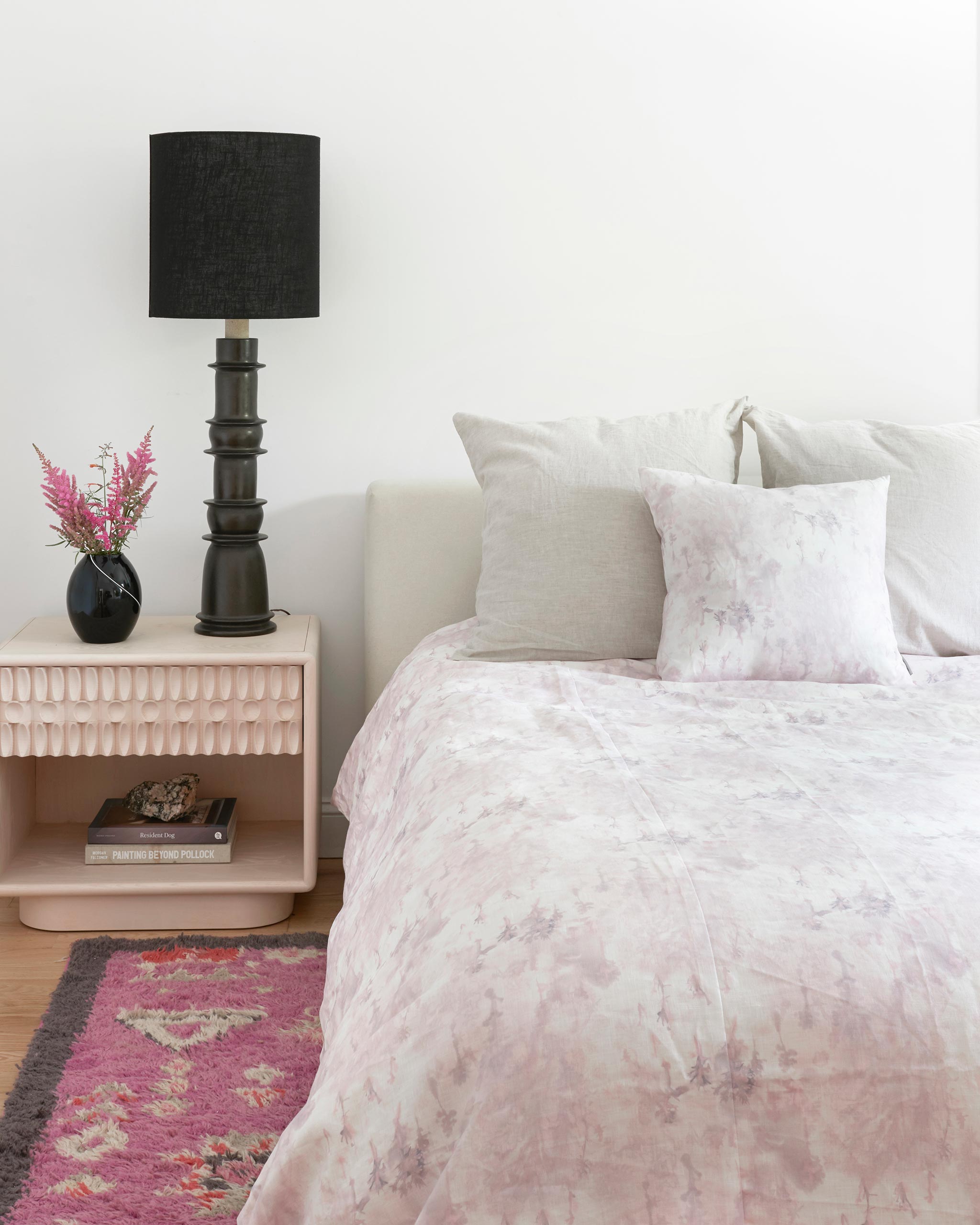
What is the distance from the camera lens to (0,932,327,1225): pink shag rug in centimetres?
147

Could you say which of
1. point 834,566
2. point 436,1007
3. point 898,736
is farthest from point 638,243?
point 436,1007

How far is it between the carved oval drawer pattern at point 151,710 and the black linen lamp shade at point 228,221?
717 millimetres

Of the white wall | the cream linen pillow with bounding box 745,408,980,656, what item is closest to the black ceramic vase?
the white wall

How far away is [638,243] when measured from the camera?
98.9 inches

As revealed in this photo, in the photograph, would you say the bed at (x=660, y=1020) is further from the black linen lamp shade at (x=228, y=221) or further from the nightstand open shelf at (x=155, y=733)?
the black linen lamp shade at (x=228, y=221)

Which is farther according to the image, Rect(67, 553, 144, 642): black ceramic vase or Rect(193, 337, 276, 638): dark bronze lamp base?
Rect(193, 337, 276, 638): dark bronze lamp base

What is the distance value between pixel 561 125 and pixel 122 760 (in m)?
1.78

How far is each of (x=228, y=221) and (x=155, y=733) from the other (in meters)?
1.02

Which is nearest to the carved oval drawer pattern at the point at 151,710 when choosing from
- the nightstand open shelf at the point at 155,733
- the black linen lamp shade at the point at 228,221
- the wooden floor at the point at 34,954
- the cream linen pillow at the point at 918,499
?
the nightstand open shelf at the point at 155,733

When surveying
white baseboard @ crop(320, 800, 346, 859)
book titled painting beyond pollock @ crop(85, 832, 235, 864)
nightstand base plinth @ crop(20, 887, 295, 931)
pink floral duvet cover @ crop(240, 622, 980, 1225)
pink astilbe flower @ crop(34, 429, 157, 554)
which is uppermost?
pink astilbe flower @ crop(34, 429, 157, 554)

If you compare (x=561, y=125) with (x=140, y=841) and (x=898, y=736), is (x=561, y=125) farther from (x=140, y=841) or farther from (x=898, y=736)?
(x=140, y=841)

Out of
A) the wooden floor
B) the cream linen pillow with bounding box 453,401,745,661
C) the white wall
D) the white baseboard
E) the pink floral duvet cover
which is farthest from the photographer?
the white baseboard

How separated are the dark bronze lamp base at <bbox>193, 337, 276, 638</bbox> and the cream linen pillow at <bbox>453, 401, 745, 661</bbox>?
506 mm

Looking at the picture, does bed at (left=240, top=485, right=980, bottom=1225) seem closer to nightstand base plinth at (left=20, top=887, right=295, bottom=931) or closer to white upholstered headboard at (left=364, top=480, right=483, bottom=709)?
nightstand base plinth at (left=20, top=887, right=295, bottom=931)
